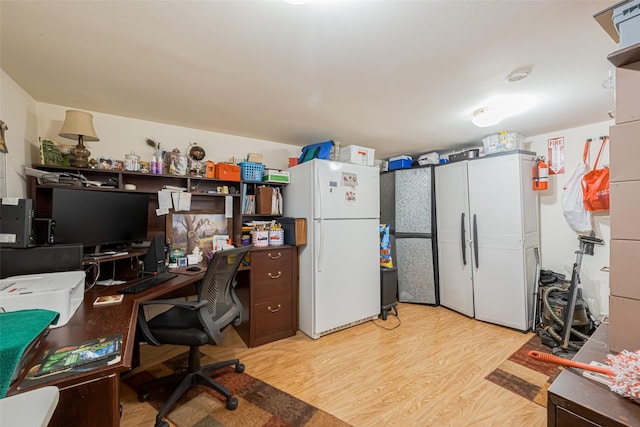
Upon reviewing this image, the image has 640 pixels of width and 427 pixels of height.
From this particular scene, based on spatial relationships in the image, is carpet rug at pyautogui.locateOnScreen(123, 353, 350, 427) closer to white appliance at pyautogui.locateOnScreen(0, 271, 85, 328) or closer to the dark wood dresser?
the dark wood dresser

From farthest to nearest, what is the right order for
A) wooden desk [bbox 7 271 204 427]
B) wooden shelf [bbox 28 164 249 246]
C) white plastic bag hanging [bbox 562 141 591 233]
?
white plastic bag hanging [bbox 562 141 591 233], wooden shelf [bbox 28 164 249 246], wooden desk [bbox 7 271 204 427]

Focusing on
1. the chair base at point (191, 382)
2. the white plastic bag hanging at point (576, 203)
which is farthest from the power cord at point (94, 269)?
the white plastic bag hanging at point (576, 203)

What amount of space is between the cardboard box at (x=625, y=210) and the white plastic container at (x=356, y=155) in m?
2.19

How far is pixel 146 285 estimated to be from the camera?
73.8 inches

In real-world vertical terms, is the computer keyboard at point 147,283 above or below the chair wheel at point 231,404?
above

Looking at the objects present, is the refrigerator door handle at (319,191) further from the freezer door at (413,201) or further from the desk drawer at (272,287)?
the freezer door at (413,201)

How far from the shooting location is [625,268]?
0.96 m

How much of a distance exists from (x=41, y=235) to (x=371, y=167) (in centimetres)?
286

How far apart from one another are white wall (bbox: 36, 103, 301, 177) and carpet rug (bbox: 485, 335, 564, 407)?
3163mm

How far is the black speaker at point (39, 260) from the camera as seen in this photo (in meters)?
1.46

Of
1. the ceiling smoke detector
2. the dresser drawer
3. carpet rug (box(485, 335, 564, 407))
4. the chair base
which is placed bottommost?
carpet rug (box(485, 335, 564, 407))

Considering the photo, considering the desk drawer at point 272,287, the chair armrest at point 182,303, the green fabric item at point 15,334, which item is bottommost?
the desk drawer at point 272,287

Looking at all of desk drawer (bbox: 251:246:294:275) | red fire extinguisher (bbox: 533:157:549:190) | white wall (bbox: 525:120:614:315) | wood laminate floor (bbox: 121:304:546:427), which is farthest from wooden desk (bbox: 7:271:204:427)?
white wall (bbox: 525:120:614:315)

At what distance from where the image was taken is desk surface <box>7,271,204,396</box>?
2.79ft
